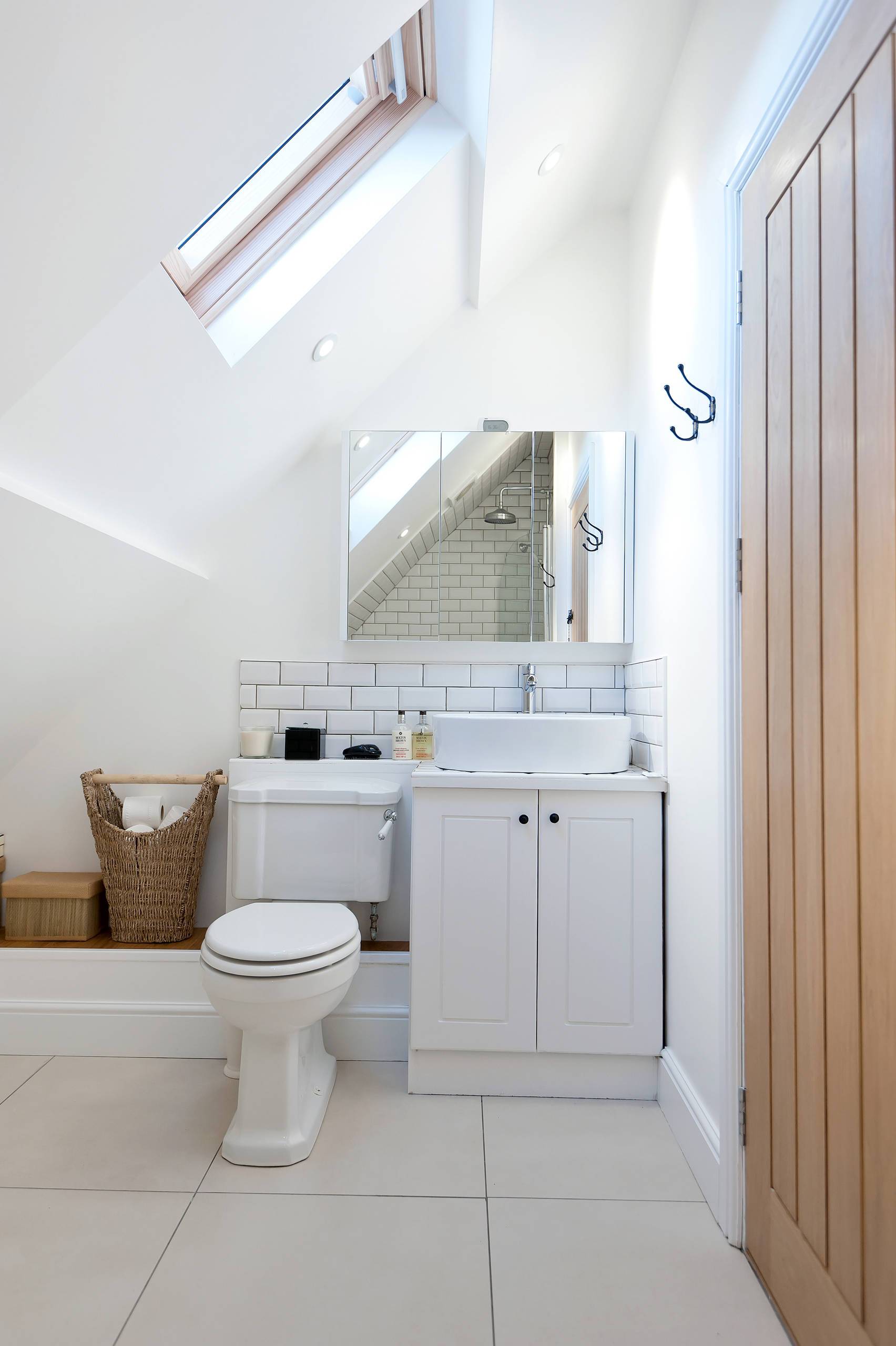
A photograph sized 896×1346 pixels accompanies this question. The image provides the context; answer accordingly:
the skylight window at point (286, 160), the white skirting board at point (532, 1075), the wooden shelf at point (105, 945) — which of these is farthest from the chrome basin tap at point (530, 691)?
the skylight window at point (286, 160)

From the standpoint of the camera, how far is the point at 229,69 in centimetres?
129

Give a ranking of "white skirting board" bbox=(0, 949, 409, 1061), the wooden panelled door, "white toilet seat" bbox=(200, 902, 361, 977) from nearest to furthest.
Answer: the wooden panelled door → "white toilet seat" bbox=(200, 902, 361, 977) → "white skirting board" bbox=(0, 949, 409, 1061)

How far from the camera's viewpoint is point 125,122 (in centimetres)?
119

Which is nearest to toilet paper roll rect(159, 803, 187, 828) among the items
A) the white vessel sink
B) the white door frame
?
the white vessel sink

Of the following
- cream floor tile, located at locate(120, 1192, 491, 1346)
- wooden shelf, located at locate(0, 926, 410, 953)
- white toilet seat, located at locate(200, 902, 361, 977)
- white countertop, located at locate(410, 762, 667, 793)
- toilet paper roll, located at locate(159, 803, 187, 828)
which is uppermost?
white countertop, located at locate(410, 762, 667, 793)

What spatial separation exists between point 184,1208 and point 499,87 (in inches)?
95.6

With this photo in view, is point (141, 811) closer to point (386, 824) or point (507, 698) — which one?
point (386, 824)

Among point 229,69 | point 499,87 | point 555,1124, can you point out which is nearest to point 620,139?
point 499,87

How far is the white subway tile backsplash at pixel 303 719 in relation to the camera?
9.00 ft

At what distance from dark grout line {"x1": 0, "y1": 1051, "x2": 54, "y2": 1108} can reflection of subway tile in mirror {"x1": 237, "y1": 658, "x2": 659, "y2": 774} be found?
1.10 meters

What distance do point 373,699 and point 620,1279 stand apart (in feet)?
5.65

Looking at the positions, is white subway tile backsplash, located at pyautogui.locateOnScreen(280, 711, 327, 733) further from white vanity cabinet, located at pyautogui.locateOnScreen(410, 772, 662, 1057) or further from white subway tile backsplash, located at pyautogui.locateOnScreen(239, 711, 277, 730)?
white vanity cabinet, located at pyautogui.locateOnScreen(410, 772, 662, 1057)

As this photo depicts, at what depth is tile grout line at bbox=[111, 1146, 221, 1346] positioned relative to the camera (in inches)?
52.1

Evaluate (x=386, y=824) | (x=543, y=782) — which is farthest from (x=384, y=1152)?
(x=543, y=782)
